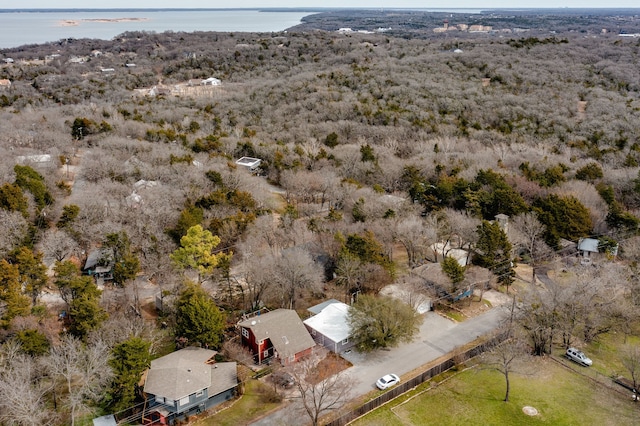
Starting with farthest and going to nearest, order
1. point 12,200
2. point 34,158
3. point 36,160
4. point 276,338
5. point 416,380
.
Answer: point 34,158, point 36,160, point 12,200, point 276,338, point 416,380

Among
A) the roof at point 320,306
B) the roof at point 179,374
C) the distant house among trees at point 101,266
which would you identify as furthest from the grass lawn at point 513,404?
the distant house among trees at point 101,266

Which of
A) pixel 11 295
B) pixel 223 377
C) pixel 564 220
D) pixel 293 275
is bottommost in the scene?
pixel 223 377

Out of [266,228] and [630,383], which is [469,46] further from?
[630,383]

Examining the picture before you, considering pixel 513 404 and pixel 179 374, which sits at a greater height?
pixel 179 374

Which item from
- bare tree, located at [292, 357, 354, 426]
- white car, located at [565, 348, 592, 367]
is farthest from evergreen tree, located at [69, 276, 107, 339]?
white car, located at [565, 348, 592, 367]

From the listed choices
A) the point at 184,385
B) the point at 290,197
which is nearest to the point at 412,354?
the point at 184,385

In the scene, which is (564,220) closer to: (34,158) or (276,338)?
(276,338)

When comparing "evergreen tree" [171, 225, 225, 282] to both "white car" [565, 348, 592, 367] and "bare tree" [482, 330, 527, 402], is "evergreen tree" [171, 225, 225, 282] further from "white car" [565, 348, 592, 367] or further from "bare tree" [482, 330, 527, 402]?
"white car" [565, 348, 592, 367]

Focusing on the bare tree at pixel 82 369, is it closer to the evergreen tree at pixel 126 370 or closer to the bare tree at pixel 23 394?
the evergreen tree at pixel 126 370
